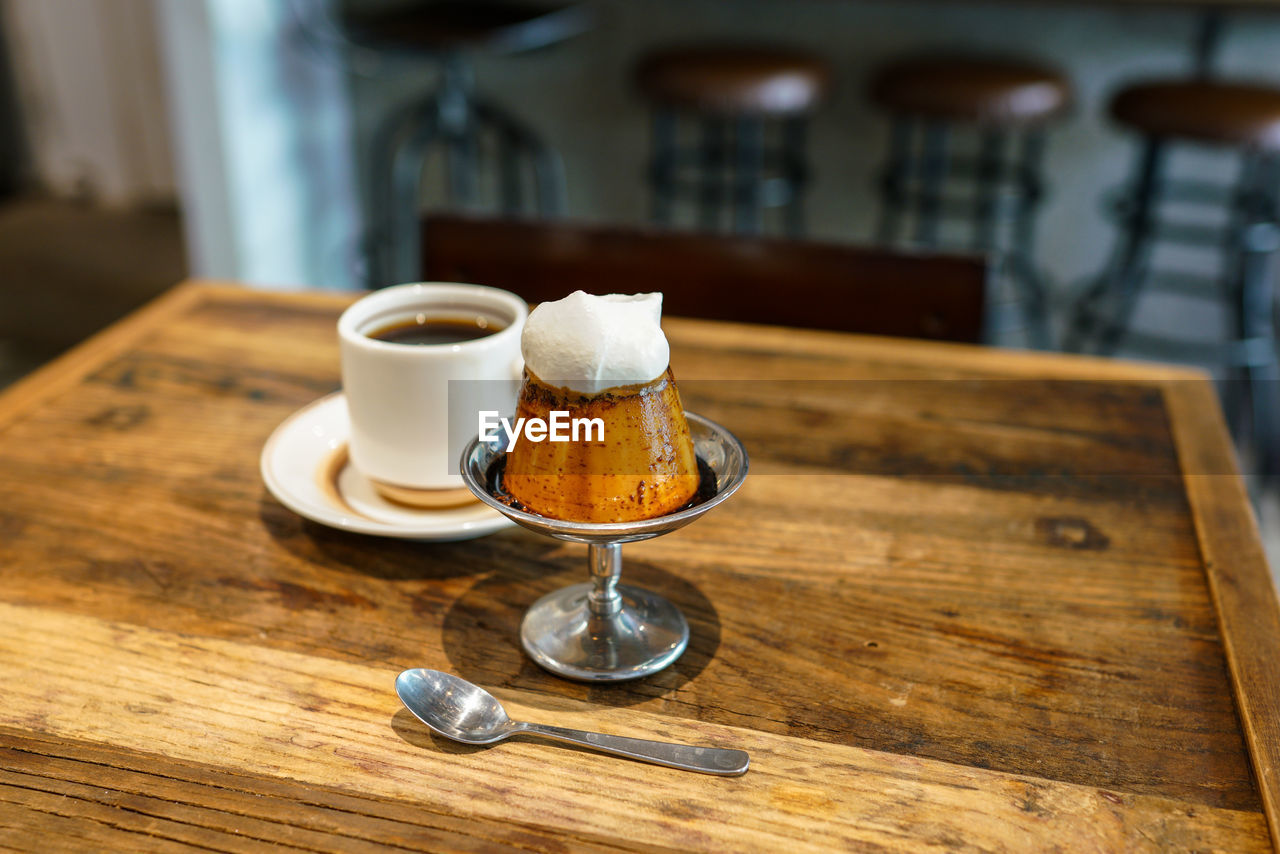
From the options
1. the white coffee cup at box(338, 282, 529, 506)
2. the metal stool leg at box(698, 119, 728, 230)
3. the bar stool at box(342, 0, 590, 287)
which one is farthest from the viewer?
the metal stool leg at box(698, 119, 728, 230)

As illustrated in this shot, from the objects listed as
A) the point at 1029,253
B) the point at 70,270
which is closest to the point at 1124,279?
the point at 1029,253

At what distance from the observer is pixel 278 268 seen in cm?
252

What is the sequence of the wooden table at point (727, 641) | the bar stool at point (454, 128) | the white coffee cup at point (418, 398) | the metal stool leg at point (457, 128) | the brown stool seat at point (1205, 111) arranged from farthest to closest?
1. the metal stool leg at point (457, 128)
2. the bar stool at point (454, 128)
3. the brown stool seat at point (1205, 111)
4. the white coffee cup at point (418, 398)
5. the wooden table at point (727, 641)

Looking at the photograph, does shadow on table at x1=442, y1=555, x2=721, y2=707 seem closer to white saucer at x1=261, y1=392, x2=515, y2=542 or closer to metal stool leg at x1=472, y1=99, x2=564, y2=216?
white saucer at x1=261, y1=392, x2=515, y2=542

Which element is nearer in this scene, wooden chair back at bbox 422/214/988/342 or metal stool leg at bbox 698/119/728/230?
wooden chair back at bbox 422/214/988/342

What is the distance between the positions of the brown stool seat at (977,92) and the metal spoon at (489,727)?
1.70 meters

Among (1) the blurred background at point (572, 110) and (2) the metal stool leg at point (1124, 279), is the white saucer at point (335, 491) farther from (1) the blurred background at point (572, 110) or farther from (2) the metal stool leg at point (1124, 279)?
(2) the metal stool leg at point (1124, 279)

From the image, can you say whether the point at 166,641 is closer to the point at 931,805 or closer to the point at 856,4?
the point at 931,805

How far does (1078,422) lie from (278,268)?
204 cm

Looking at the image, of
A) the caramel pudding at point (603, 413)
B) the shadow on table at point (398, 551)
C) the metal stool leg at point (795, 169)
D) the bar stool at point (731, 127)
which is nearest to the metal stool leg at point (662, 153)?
the bar stool at point (731, 127)

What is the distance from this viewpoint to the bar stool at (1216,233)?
181cm

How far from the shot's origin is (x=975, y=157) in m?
2.47

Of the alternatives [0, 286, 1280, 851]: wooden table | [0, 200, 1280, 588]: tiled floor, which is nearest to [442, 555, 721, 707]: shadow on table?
[0, 286, 1280, 851]: wooden table

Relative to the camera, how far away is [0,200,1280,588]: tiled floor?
2.77m
